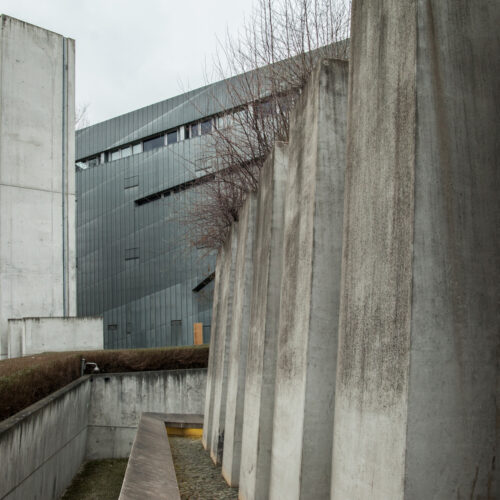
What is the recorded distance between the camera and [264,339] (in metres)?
5.51

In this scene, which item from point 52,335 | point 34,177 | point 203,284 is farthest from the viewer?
point 203,284

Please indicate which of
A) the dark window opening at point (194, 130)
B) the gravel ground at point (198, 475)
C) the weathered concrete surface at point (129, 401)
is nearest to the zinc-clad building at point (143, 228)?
the dark window opening at point (194, 130)

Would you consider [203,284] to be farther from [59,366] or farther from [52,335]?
[59,366]

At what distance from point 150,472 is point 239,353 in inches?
67.1

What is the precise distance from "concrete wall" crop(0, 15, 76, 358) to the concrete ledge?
6835 mm

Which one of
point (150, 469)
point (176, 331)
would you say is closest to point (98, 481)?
point (150, 469)

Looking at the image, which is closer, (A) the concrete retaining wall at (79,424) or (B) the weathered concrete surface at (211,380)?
(A) the concrete retaining wall at (79,424)

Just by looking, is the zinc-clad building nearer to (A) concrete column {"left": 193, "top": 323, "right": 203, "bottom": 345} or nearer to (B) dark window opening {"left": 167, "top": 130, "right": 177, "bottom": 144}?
(B) dark window opening {"left": 167, "top": 130, "right": 177, "bottom": 144}

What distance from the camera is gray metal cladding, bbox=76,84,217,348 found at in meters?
23.2

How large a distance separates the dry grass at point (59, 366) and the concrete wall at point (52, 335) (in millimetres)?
1870

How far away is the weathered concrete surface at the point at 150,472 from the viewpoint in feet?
17.6

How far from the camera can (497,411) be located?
2818 millimetres

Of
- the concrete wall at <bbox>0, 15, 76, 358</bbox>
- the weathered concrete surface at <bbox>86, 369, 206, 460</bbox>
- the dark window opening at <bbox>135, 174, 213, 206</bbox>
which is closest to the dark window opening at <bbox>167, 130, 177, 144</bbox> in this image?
the dark window opening at <bbox>135, 174, 213, 206</bbox>

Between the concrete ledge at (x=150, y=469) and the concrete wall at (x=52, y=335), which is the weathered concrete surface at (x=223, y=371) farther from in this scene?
the concrete wall at (x=52, y=335)
